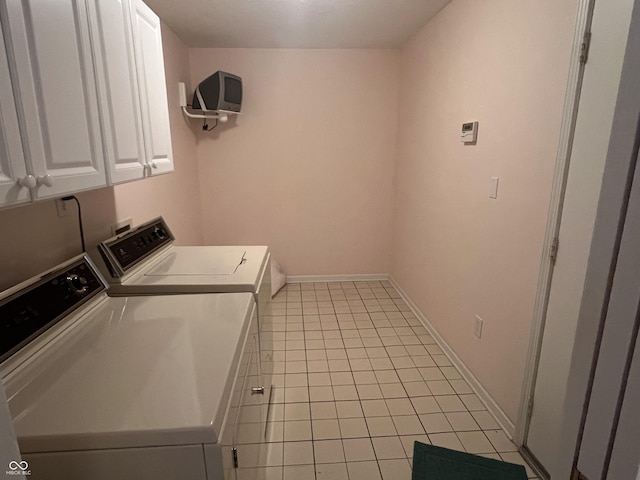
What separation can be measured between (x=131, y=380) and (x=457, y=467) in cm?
157

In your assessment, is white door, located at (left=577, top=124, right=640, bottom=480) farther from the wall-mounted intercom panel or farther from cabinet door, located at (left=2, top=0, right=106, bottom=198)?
the wall-mounted intercom panel

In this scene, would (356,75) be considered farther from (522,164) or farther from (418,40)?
(522,164)

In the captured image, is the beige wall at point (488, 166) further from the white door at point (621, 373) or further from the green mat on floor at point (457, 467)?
the white door at point (621, 373)

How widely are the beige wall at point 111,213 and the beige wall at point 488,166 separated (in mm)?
2027

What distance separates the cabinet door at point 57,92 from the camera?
87 centimetres

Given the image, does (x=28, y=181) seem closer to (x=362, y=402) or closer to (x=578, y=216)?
(x=578, y=216)

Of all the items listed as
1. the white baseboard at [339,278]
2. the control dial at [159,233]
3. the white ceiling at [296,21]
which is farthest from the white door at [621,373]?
the white baseboard at [339,278]

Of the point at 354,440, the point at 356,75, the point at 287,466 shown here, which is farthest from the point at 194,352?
the point at 356,75

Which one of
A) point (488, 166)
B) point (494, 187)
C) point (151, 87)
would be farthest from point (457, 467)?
point (151, 87)

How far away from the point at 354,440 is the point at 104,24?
209cm

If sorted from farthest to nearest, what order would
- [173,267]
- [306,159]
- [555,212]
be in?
[306,159] → [173,267] → [555,212]

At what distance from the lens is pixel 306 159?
152 inches

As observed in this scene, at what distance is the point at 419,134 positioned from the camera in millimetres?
3221

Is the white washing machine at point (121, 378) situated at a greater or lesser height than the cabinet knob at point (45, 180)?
lesser
